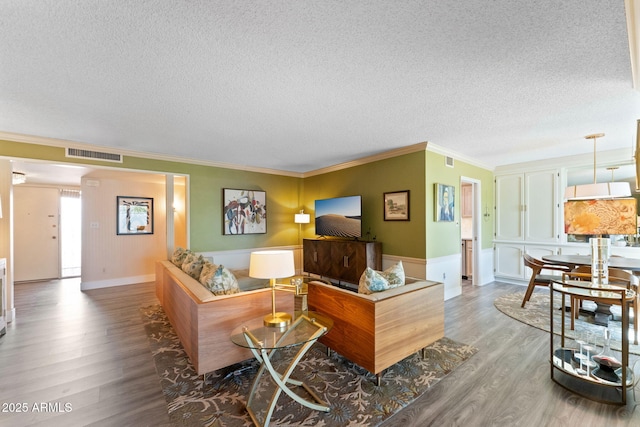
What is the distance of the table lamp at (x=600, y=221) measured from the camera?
1.93 meters

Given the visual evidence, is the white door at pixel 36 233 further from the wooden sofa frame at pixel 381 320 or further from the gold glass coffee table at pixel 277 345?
the wooden sofa frame at pixel 381 320

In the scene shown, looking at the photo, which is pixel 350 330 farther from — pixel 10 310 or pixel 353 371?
pixel 10 310

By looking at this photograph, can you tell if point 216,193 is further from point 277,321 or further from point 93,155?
point 277,321

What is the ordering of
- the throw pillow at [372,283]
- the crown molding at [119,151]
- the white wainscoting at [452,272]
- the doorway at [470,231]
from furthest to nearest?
the doorway at [470,231] < the white wainscoting at [452,272] < the crown molding at [119,151] < the throw pillow at [372,283]

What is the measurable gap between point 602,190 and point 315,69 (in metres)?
3.59

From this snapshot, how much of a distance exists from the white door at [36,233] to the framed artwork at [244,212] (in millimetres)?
4311

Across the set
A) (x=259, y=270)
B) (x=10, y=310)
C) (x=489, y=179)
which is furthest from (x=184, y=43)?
(x=489, y=179)

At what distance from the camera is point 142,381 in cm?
223

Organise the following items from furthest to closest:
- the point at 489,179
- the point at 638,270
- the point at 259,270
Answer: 1. the point at 489,179
2. the point at 638,270
3. the point at 259,270

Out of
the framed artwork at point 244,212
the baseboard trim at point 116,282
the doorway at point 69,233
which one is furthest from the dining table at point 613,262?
the doorway at point 69,233

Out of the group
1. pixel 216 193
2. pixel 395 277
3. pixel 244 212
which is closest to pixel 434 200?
pixel 395 277

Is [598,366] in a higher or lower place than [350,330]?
lower

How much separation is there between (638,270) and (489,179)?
9.97 ft

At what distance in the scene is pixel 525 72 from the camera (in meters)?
2.08
